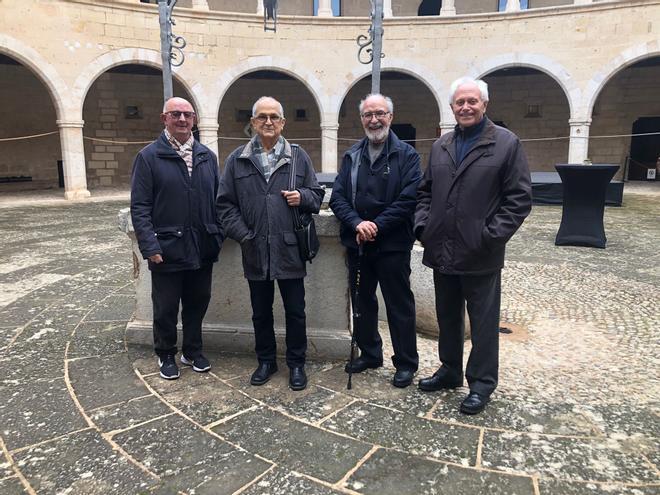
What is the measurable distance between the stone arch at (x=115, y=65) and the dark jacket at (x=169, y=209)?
42.4 ft

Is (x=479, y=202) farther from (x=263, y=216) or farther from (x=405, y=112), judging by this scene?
(x=405, y=112)

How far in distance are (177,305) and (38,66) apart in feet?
42.9

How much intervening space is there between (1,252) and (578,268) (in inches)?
315

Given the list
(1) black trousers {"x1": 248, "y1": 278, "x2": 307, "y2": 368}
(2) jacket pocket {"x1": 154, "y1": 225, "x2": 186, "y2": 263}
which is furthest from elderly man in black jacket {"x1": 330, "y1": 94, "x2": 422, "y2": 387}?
(2) jacket pocket {"x1": 154, "y1": 225, "x2": 186, "y2": 263}

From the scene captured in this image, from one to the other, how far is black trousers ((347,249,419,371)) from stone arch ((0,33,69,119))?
13.5m

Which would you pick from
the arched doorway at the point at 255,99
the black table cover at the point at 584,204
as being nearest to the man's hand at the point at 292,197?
the black table cover at the point at 584,204

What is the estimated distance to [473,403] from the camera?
287cm

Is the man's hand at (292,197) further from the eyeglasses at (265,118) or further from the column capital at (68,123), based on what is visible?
the column capital at (68,123)

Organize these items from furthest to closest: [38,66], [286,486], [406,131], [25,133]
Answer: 1. [406,131]
2. [25,133]
3. [38,66]
4. [286,486]

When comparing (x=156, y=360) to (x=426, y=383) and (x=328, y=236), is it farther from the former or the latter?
(x=426, y=383)

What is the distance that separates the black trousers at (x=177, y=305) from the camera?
328 centimetres

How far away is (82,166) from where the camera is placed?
47.8ft

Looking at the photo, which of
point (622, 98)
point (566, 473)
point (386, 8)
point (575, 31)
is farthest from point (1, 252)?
point (622, 98)

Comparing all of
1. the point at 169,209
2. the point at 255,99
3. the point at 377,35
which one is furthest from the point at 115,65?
the point at 169,209
